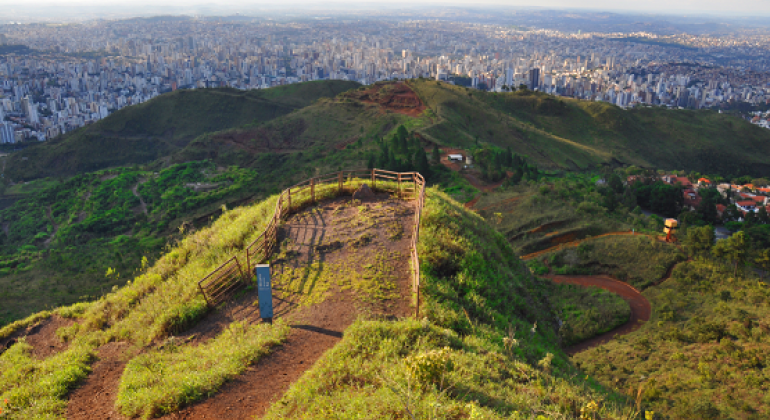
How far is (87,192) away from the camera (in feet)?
137

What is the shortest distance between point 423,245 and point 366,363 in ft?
13.8

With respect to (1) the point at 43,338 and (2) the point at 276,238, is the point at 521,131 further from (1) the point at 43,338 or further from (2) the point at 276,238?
(1) the point at 43,338

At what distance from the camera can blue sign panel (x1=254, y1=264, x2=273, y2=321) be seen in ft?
27.7

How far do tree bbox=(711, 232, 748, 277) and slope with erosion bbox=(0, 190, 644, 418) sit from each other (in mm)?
13331

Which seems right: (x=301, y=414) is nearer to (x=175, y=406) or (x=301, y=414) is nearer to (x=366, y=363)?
(x=366, y=363)

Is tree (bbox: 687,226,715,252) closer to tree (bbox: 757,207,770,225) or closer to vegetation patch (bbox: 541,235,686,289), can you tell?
vegetation patch (bbox: 541,235,686,289)

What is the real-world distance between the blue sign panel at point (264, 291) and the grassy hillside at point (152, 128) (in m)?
54.8

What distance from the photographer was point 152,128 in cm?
6412

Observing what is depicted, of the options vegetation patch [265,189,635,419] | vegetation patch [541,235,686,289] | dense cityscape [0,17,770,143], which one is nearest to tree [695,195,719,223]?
vegetation patch [541,235,686,289]

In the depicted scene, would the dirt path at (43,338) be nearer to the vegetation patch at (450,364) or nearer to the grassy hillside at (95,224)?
the vegetation patch at (450,364)

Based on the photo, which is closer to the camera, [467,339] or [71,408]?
[71,408]

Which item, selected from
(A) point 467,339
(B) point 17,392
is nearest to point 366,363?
(A) point 467,339

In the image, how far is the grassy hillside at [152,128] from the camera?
55938mm

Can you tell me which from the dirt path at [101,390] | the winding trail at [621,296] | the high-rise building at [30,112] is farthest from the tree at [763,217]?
the high-rise building at [30,112]
